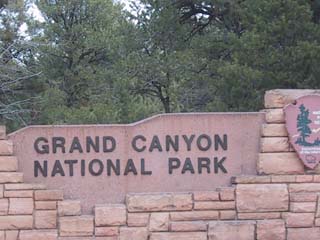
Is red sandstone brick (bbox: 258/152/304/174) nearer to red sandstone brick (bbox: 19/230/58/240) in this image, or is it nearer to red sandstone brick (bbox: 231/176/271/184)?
red sandstone brick (bbox: 231/176/271/184)

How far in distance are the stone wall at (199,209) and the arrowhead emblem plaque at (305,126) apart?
99mm

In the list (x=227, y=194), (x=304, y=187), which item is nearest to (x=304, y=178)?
(x=304, y=187)

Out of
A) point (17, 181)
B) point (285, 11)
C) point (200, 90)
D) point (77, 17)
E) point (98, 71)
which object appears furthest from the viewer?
point (77, 17)

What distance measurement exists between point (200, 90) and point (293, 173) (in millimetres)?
10813

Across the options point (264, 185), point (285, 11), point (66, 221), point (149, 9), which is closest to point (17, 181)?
point (66, 221)

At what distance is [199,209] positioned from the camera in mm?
9484

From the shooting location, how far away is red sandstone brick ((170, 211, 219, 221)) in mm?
9445

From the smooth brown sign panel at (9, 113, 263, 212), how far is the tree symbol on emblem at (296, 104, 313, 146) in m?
0.49

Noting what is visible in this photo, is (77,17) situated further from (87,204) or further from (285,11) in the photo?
(87,204)

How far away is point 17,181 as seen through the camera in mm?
9273

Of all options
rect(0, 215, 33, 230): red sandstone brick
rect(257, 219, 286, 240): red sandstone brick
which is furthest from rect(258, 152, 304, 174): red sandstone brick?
rect(0, 215, 33, 230): red sandstone brick

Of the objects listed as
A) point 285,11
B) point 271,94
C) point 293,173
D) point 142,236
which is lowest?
point 142,236

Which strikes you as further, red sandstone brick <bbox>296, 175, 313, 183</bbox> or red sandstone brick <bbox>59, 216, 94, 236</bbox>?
red sandstone brick <bbox>296, 175, 313, 183</bbox>

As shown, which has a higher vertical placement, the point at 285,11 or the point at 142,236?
the point at 285,11
